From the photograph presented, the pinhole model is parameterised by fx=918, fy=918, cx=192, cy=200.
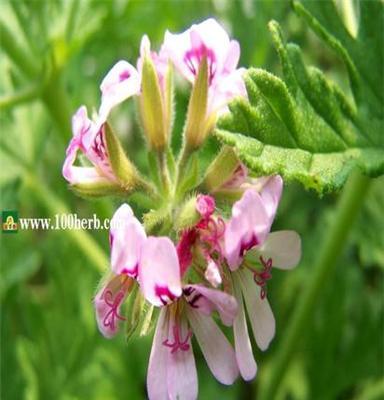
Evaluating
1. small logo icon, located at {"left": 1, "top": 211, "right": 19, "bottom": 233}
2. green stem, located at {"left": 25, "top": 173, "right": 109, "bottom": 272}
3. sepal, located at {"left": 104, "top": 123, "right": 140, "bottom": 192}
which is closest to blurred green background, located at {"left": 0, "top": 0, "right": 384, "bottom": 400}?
green stem, located at {"left": 25, "top": 173, "right": 109, "bottom": 272}

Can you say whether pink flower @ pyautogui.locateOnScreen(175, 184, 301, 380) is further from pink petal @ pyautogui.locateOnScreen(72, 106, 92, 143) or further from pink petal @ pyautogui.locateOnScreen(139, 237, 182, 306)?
pink petal @ pyautogui.locateOnScreen(72, 106, 92, 143)

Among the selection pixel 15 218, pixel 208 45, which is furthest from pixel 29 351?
pixel 208 45

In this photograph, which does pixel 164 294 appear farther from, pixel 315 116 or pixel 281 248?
pixel 315 116

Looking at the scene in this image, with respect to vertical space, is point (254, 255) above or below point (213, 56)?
below

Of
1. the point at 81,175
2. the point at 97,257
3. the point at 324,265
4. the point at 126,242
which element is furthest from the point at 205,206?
the point at 97,257

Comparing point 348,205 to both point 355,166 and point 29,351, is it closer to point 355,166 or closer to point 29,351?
point 355,166

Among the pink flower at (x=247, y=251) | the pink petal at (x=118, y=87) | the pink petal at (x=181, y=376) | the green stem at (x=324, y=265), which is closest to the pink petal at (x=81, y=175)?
the pink petal at (x=118, y=87)

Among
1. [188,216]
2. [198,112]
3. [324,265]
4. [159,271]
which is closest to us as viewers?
[159,271]

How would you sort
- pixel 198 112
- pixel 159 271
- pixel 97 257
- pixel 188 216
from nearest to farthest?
1. pixel 159 271
2. pixel 188 216
3. pixel 198 112
4. pixel 97 257
